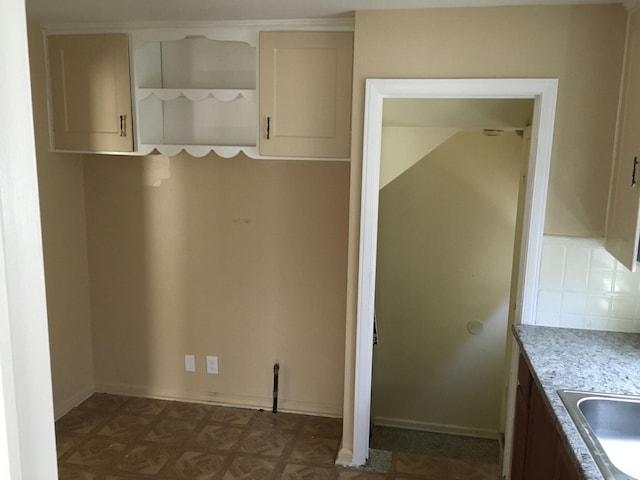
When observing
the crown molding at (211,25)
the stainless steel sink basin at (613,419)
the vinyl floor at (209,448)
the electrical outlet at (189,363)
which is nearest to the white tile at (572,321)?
the stainless steel sink basin at (613,419)

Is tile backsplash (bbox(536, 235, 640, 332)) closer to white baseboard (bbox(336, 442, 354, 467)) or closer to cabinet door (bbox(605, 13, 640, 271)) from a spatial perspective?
cabinet door (bbox(605, 13, 640, 271))

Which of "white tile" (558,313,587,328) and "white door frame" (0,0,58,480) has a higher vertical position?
"white door frame" (0,0,58,480)

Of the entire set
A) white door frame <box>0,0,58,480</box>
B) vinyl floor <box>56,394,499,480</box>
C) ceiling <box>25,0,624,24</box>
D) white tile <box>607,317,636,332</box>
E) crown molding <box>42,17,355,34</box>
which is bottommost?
vinyl floor <box>56,394,499,480</box>

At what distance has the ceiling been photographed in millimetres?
2141

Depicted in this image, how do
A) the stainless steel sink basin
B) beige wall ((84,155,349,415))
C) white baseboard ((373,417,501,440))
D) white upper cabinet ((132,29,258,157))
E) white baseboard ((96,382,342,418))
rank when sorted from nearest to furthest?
the stainless steel sink basin → white upper cabinet ((132,29,258,157)) → beige wall ((84,155,349,415)) → white baseboard ((96,382,342,418)) → white baseboard ((373,417,501,440))

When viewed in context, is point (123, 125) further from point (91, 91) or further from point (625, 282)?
point (625, 282)

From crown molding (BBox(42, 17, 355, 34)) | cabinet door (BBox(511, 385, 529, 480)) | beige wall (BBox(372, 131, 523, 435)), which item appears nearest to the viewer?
cabinet door (BBox(511, 385, 529, 480))

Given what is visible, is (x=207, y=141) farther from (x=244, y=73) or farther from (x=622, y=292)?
(x=622, y=292)

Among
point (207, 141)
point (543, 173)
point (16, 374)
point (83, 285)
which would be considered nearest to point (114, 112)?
point (207, 141)

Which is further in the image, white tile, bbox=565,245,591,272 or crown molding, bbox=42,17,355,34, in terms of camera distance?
crown molding, bbox=42,17,355,34

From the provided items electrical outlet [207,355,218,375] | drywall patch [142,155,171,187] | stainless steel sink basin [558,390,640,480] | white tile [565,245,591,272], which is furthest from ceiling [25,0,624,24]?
electrical outlet [207,355,218,375]

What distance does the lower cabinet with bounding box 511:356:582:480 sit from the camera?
1.57 meters

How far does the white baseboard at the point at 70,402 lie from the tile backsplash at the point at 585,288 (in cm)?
277

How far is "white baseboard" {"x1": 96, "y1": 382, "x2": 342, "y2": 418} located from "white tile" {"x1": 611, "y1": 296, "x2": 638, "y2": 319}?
1.65 meters
